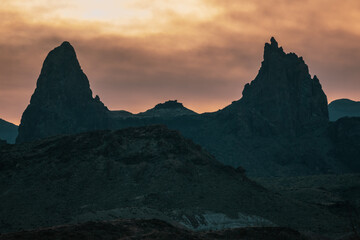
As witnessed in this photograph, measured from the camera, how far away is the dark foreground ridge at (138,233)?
7731cm

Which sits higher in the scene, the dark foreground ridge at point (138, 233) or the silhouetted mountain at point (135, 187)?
the silhouetted mountain at point (135, 187)

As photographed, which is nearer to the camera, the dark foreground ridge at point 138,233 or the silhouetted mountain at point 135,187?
the dark foreground ridge at point 138,233

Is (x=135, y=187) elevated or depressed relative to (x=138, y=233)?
elevated

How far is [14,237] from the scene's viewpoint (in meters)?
74.8

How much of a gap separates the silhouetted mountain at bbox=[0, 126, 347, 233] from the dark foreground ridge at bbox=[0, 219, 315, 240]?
36382mm

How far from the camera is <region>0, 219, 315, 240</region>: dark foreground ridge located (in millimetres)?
77312

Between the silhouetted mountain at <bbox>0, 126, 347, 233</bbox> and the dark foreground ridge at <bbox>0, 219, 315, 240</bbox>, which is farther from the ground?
the silhouetted mountain at <bbox>0, 126, 347, 233</bbox>

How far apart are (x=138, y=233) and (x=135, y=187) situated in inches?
3033

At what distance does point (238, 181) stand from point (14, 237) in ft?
339

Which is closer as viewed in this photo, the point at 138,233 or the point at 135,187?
the point at 138,233

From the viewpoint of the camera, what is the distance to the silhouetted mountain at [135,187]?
5541 inches

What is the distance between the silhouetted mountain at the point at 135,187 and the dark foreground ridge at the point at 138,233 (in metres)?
36.4

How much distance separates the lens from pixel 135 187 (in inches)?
6368

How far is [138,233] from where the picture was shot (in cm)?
8500
